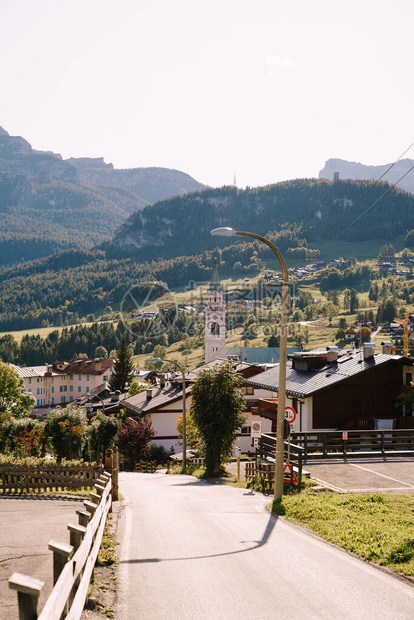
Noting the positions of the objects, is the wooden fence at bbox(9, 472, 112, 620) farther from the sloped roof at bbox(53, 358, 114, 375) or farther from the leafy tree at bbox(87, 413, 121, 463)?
the sloped roof at bbox(53, 358, 114, 375)

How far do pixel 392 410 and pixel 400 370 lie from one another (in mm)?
2939

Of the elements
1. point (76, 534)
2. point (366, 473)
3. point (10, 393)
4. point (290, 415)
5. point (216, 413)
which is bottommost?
point (366, 473)

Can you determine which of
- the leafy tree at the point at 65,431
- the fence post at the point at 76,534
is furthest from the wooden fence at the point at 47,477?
the fence post at the point at 76,534

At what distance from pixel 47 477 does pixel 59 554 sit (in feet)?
61.4

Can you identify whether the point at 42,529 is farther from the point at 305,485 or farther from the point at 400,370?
the point at 400,370

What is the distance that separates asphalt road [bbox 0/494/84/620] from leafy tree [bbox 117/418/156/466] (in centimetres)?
2771

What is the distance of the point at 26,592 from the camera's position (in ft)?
12.6

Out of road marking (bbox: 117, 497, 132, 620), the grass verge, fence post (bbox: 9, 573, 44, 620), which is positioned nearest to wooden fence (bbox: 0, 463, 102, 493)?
the grass verge

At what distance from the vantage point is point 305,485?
58.3 ft

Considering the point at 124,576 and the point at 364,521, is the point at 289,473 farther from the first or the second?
the point at 124,576

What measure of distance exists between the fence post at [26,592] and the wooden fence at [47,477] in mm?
18603

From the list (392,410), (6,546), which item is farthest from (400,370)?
(6,546)

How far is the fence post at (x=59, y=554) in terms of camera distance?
205 inches

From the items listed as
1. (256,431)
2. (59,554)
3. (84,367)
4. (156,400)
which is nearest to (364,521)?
(59,554)
